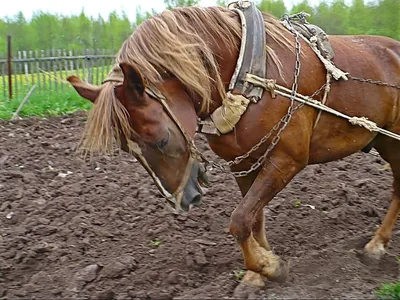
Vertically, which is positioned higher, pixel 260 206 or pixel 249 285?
pixel 260 206

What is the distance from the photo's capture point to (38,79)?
1112 centimetres

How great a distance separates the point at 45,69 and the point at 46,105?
219 centimetres

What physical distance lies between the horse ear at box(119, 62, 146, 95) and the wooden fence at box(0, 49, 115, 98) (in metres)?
8.07

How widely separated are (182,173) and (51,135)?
15.8 ft

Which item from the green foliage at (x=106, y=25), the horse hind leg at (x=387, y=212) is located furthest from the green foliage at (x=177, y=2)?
the horse hind leg at (x=387, y=212)

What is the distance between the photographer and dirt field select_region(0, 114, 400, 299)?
3402 millimetres

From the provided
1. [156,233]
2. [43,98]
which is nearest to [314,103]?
[156,233]

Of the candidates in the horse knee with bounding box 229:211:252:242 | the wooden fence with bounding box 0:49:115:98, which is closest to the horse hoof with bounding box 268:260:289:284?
the horse knee with bounding box 229:211:252:242

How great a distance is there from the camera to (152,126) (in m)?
2.78

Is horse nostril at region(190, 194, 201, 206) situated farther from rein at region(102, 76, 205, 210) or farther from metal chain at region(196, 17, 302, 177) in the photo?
metal chain at region(196, 17, 302, 177)

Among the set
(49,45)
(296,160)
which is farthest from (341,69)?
(49,45)

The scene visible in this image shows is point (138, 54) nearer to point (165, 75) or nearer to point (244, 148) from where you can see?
point (165, 75)

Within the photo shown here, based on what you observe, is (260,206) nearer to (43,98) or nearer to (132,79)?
(132,79)

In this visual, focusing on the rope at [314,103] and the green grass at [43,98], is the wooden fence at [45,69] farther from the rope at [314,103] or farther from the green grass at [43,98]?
the rope at [314,103]
